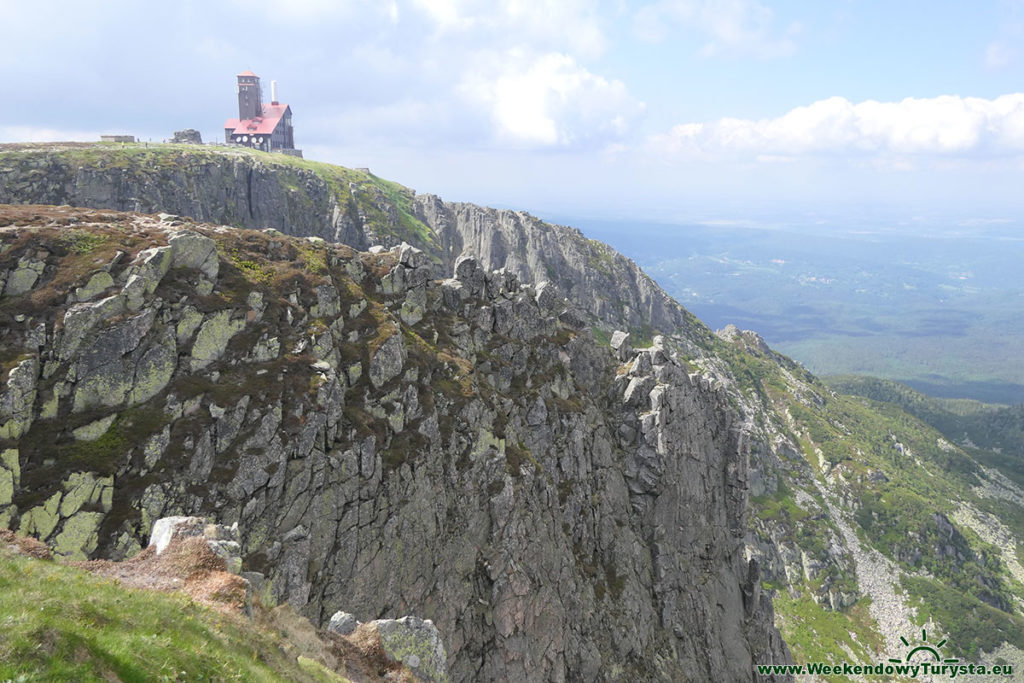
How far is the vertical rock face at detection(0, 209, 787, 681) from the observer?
123 feet

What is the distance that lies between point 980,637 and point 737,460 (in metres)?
164

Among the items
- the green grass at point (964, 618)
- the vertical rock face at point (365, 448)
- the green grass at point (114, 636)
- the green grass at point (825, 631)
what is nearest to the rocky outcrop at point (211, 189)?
the vertical rock face at point (365, 448)

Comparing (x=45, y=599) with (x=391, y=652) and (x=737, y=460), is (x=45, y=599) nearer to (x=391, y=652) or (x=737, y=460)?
(x=391, y=652)

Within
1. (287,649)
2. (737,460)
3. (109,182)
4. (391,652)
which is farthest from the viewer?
(109,182)

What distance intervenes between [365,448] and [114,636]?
1188 inches

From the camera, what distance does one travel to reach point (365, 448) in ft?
152

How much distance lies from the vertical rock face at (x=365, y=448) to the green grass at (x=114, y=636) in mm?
15831

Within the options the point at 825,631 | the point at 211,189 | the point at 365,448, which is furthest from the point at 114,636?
the point at 825,631

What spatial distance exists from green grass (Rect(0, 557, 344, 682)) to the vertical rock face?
15.8 m

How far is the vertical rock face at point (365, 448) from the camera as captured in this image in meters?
37.4

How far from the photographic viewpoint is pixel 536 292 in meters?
87.8

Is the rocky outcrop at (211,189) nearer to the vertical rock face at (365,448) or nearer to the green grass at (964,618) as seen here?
the vertical rock face at (365,448)

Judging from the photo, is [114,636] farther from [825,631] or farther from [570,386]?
[825,631]

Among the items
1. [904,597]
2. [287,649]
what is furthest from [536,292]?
[904,597]
